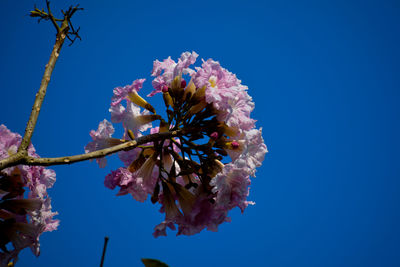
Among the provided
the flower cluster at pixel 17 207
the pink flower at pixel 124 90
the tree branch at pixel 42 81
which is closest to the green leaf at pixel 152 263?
the tree branch at pixel 42 81

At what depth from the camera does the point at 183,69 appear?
3.12 m

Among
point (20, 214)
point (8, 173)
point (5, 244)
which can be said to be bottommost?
point (5, 244)

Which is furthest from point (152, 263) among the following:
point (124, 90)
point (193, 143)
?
point (124, 90)

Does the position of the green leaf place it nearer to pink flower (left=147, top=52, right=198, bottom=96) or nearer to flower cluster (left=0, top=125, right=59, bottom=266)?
flower cluster (left=0, top=125, right=59, bottom=266)

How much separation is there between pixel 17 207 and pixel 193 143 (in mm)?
1410

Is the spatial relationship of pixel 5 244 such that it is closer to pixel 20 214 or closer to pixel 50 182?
pixel 20 214

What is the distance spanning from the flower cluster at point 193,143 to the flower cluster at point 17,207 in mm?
539

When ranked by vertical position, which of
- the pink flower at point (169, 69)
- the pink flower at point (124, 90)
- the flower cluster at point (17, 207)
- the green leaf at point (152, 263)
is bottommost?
the green leaf at point (152, 263)

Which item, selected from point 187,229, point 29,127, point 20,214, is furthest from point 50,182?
point 187,229

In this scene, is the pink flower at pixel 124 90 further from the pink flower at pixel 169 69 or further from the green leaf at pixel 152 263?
the green leaf at pixel 152 263

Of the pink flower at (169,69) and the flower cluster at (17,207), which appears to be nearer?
the flower cluster at (17,207)

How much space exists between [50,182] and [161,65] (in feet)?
4.61

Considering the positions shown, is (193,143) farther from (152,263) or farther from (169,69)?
(152,263)

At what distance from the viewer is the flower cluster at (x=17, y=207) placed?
253cm
